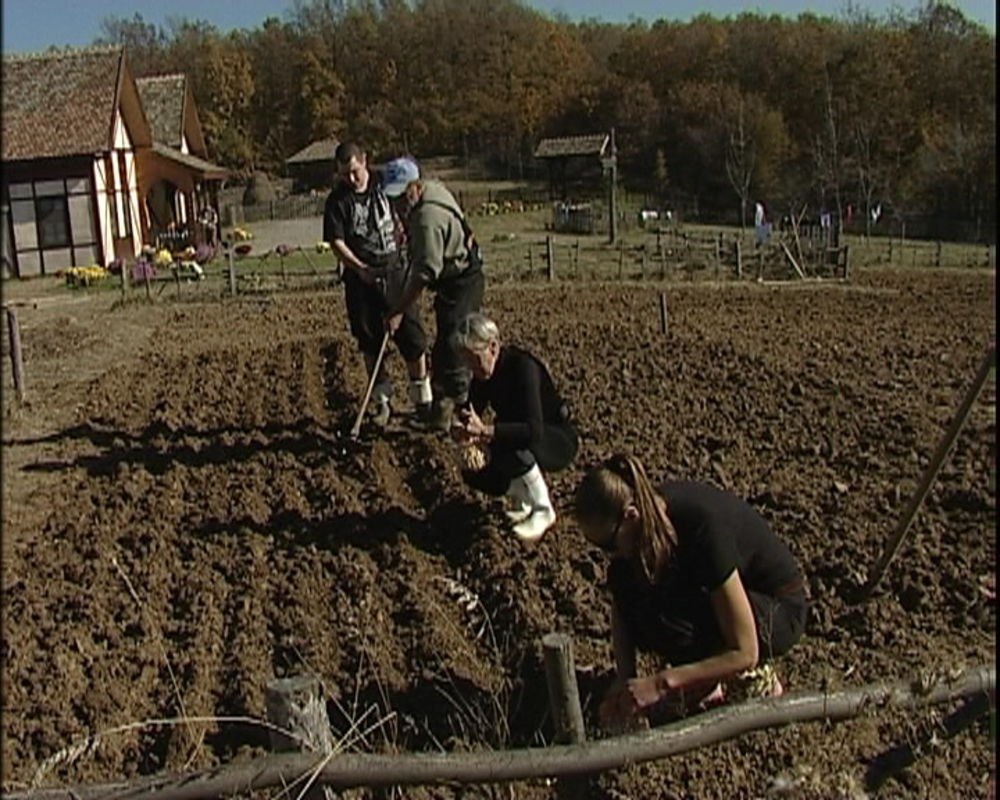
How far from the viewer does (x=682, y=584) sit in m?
3.40

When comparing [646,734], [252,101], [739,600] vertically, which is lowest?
[646,734]

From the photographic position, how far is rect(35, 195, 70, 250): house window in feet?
81.8

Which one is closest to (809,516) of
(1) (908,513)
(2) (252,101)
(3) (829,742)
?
(1) (908,513)

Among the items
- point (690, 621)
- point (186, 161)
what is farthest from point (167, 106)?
point (690, 621)

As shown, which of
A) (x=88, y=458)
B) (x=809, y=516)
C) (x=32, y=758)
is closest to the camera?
(x=32, y=758)

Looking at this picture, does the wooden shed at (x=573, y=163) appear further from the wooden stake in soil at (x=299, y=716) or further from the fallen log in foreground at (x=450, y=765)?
the wooden stake in soil at (x=299, y=716)

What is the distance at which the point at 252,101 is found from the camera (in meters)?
58.6

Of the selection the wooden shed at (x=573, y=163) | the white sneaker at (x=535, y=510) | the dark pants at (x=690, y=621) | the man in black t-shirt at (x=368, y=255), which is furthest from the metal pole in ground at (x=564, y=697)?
the wooden shed at (x=573, y=163)

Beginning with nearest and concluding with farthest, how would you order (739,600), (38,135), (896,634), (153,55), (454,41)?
(739,600) < (896,634) < (38,135) < (153,55) < (454,41)

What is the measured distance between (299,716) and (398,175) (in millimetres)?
3984

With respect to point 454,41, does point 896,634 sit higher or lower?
lower

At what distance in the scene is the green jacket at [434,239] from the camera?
6.13 meters

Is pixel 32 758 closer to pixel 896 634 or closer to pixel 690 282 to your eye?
pixel 896 634

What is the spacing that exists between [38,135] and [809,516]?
2302cm
